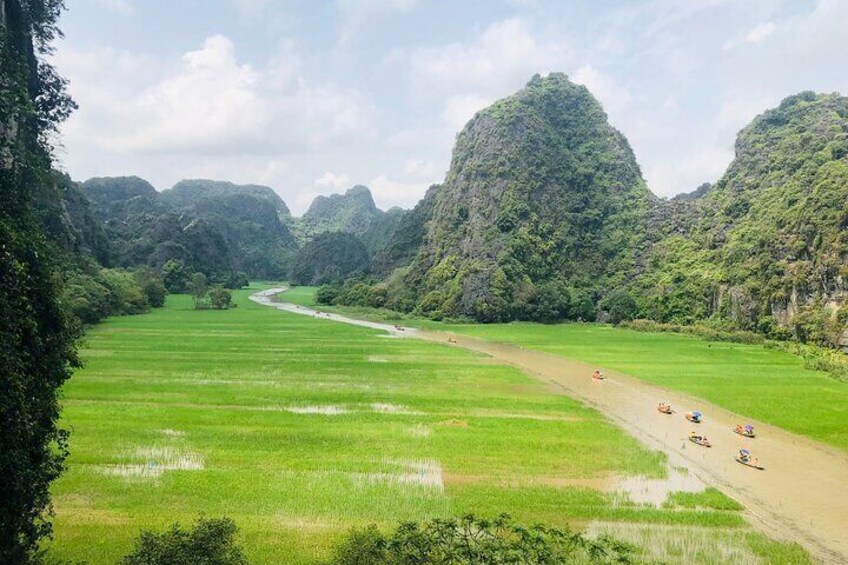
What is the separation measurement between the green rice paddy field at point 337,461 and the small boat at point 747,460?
3195 millimetres

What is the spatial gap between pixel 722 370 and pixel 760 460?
22.5 metres

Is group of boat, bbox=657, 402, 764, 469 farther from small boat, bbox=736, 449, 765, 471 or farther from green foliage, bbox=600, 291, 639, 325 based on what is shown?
green foliage, bbox=600, 291, 639, 325

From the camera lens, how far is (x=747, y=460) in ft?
73.2

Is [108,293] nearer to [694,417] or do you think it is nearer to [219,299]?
[219,299]

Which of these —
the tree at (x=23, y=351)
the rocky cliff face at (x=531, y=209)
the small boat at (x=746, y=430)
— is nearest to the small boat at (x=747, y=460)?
the small boat at (x=746, y=430)

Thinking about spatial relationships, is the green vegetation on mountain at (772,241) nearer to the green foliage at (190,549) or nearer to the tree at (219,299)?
the green foliage at (190,549)

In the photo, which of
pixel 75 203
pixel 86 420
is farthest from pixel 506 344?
pixel 75 203

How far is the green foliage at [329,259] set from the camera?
172000mm

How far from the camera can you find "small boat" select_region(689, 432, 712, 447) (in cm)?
2465

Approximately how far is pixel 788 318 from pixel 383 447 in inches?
2367

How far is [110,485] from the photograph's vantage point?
59.1 feet

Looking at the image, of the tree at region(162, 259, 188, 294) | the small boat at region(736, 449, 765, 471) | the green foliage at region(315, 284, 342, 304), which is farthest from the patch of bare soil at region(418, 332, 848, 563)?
the tree at region(162, 259, 188, 294)

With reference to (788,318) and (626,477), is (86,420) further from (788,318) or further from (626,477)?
(788,318)

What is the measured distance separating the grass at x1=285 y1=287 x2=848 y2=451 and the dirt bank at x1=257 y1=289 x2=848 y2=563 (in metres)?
2.02
